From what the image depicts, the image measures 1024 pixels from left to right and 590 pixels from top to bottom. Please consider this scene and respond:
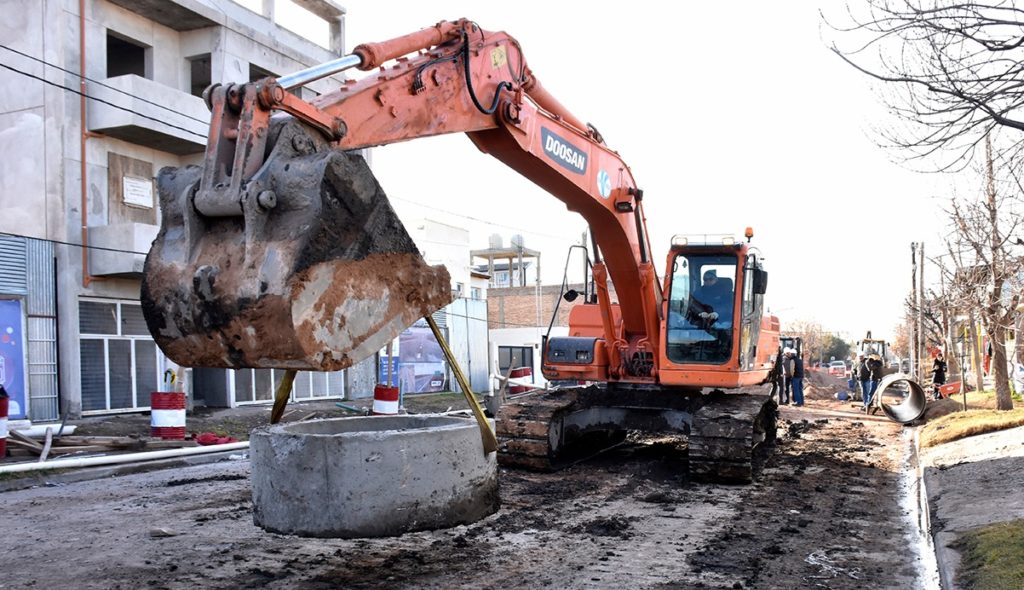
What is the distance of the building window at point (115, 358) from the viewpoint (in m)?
19.9

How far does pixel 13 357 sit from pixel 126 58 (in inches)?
392

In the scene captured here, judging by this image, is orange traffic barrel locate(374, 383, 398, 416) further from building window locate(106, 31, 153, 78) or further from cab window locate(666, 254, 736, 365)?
building window locate(106, 31, 153, 78)

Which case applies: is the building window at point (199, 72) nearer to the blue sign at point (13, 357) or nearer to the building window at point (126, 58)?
the building window at point (126, 58)

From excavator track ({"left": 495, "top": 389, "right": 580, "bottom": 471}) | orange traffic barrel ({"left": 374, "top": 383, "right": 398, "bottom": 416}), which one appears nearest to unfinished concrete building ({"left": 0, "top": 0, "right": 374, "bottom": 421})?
orange traffic barrel ({"left": 374, "top": 383, "right": 398, "bottom": 416})

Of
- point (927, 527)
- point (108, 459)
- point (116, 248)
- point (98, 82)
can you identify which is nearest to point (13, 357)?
point (116, 248)

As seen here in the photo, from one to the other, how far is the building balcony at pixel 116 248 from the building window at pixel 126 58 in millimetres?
5081

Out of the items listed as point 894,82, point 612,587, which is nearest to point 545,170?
point 894,82

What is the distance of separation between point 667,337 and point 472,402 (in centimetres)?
618

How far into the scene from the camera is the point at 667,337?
36.5 ft

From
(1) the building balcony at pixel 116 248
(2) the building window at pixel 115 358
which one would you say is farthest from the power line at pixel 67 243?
(2) the building window at pixel 115 358

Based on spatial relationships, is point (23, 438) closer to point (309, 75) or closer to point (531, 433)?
point (531, 433)

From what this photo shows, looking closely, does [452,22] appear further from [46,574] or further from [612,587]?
[46,574]

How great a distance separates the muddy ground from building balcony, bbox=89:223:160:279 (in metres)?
10.0

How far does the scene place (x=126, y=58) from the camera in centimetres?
2405
